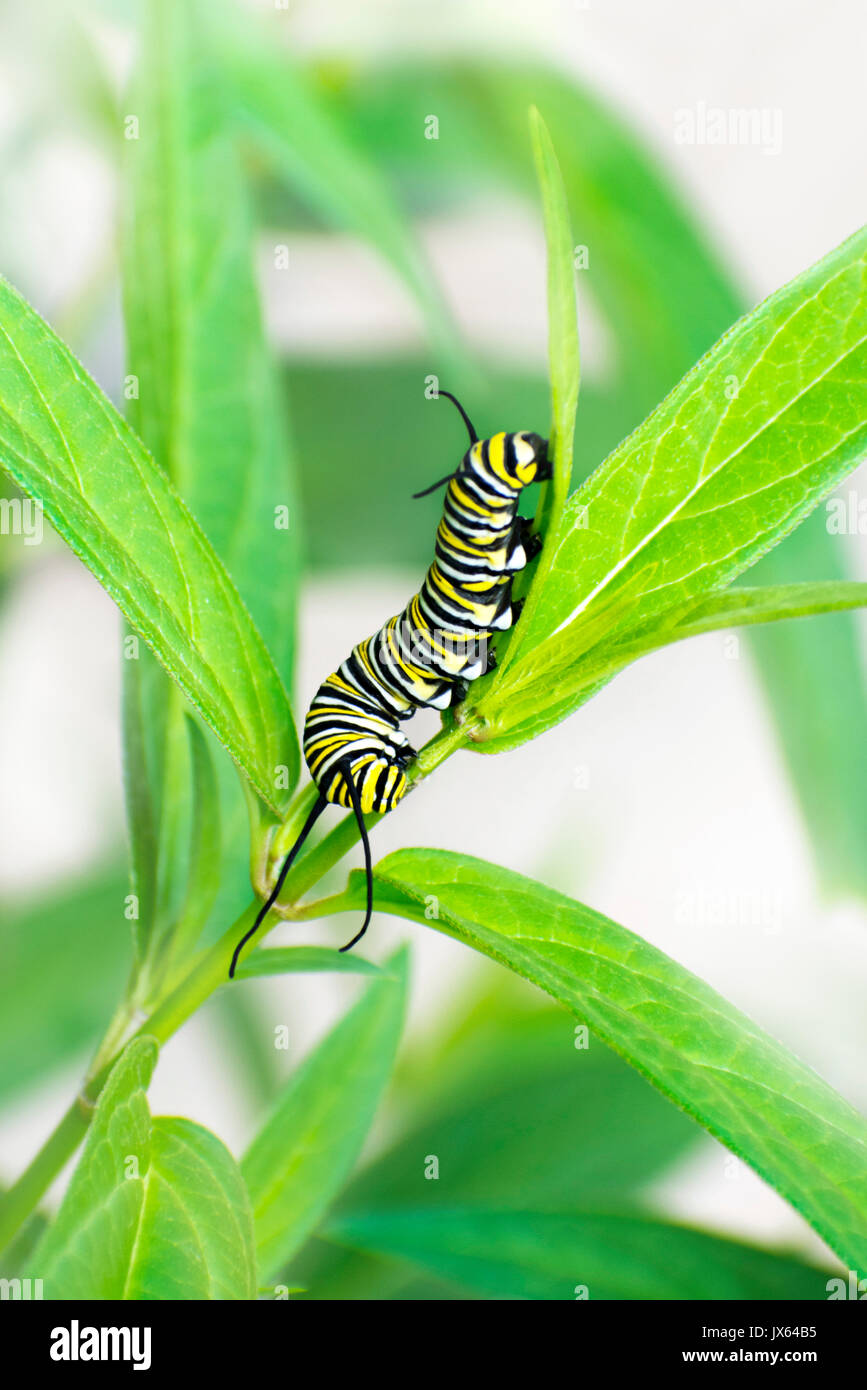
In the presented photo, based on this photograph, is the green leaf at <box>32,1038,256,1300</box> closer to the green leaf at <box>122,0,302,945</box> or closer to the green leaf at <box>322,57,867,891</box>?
the green leaf at <box>122,0,302,945</box>

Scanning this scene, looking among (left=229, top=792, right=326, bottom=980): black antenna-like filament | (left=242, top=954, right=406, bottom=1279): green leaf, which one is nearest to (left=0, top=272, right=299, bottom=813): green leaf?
(left=229, top=792, right=326, bottom=980): black antenna-like filament

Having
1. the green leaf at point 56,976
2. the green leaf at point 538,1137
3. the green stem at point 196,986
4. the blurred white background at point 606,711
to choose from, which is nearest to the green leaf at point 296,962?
the green stem at point 196,986

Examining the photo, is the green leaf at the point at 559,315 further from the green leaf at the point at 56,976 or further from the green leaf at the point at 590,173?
the green leaf at the point at 56,976

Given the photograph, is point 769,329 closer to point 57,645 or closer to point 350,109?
point 350,109

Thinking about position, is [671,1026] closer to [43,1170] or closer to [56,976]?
[43,1170]

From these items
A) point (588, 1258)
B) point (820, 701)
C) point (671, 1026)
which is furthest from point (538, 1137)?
point (671, 1026)
